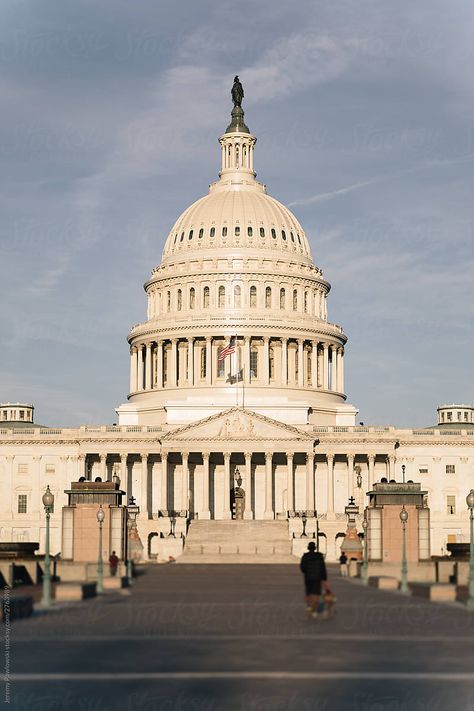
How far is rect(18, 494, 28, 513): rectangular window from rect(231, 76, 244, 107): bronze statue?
66.8 meters

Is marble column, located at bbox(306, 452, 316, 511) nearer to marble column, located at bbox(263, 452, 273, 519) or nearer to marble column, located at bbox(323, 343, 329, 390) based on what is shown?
marble column, located at bbox(263, 452, 273, 519)

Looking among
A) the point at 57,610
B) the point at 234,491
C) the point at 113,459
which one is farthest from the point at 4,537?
the point at 57,610

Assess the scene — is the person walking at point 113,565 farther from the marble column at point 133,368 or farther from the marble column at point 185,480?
the marble column at point 133,368

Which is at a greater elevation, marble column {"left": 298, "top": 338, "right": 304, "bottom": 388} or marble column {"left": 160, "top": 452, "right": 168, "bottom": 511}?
marble column {"left": 298, "top": 338, "right": 304, "bottom": 388}

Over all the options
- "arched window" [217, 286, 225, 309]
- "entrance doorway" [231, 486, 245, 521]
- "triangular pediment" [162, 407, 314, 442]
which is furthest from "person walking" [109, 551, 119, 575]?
"arched window" [217, 286, 225, 309]

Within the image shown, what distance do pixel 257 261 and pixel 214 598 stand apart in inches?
4780

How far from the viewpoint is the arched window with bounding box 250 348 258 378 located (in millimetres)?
168250

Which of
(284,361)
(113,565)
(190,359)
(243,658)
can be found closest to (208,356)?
(190,359)

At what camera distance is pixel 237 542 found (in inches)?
5012

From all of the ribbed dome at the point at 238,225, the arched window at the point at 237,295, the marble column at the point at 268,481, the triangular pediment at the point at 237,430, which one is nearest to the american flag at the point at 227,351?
the triangular pediment at the point at 237,430

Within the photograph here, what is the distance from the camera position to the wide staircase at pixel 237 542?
382ft

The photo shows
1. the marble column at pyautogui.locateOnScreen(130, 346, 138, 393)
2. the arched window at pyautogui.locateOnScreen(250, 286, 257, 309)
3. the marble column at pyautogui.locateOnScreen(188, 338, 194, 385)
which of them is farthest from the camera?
the marble column at pyautogui.locateOnScreen(130, 346, 138, 393)

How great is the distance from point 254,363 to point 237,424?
20520mm

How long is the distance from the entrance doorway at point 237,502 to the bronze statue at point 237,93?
61742 millimetres
